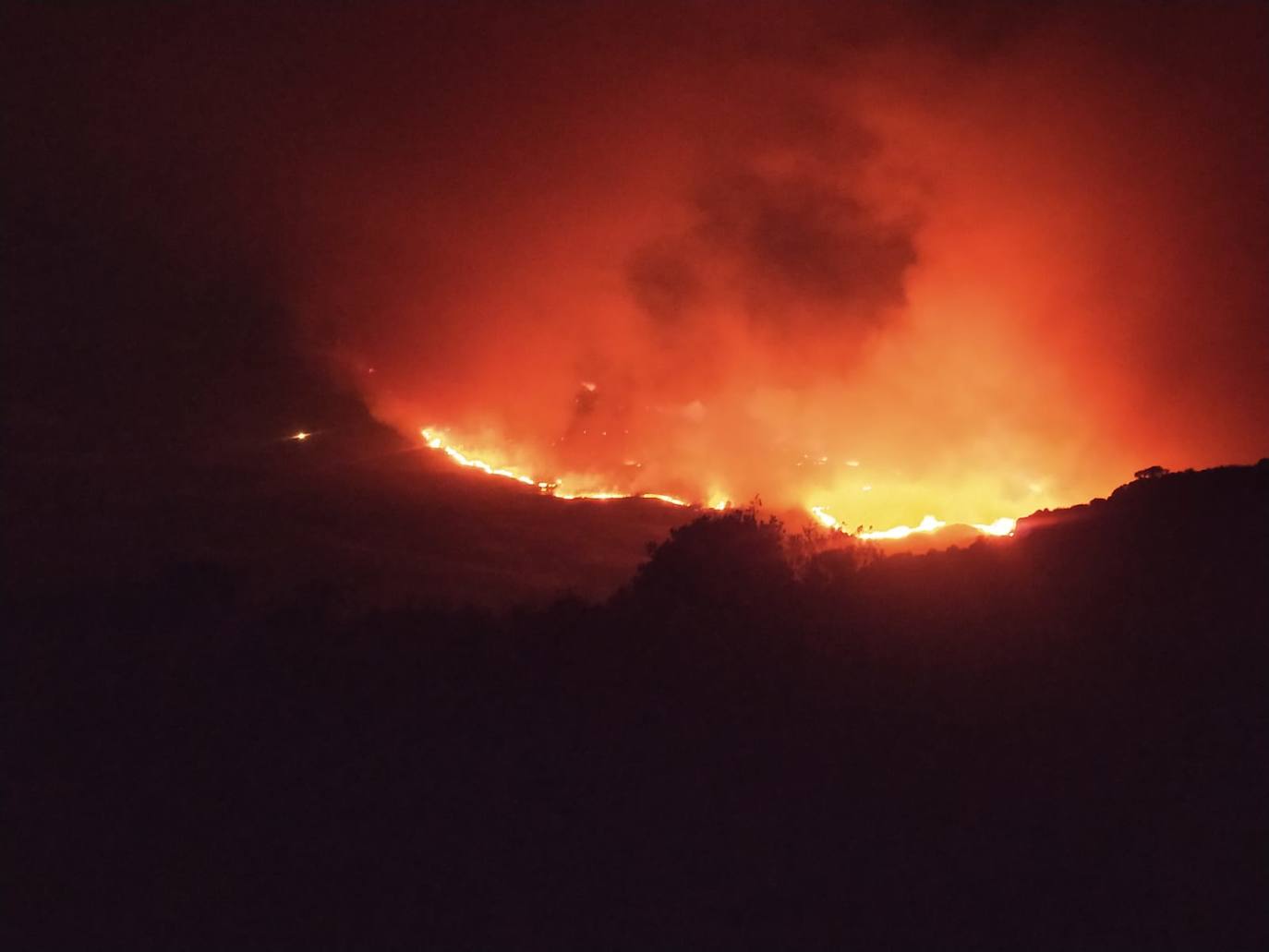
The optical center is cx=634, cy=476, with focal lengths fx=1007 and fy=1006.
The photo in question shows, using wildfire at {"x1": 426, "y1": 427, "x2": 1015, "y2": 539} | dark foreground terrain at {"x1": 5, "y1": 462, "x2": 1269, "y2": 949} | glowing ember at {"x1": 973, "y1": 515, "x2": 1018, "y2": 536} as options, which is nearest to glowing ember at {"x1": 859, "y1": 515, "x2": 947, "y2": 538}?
wildfire at {"x1": 426, "y1": 427, "x2": 1015, "y2": 539}

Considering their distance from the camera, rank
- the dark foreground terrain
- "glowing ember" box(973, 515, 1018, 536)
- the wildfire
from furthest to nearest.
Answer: the wildfire
"glowing ember" box(973, 515, 1018, 536)
the dark foreground terrain

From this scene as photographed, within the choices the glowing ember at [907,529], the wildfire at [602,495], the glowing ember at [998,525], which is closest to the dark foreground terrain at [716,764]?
the glowing ember at [907,529]

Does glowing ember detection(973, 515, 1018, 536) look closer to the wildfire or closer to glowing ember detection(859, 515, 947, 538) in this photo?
the wildfire

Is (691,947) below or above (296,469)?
below

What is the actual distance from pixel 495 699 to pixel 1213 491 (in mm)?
6823

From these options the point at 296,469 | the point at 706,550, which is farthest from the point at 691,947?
the point at 296,469

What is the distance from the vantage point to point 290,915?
277 inches

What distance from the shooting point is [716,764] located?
25.6 ft

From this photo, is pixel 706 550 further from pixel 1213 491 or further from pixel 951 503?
pixel 951 503

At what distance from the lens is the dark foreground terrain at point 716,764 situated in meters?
6.57

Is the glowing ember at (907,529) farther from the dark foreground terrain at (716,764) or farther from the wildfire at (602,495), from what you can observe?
the dark foreground terrain at (716,764)

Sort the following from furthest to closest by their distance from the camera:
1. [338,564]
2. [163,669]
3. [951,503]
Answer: [951,503], [338,564], [163,669]

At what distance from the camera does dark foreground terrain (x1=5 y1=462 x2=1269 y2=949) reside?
657 cm

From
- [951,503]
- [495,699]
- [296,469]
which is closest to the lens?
[495,699]
